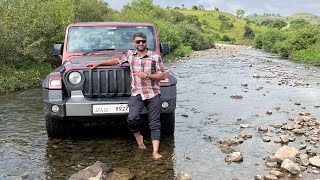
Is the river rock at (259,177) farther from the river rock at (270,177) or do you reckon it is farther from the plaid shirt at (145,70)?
the plaid shirt at (145,70)

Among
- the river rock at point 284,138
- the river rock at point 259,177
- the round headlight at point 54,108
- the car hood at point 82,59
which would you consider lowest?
the river rock at point 284,138

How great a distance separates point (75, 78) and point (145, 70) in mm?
1134

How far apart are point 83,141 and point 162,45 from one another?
233cm

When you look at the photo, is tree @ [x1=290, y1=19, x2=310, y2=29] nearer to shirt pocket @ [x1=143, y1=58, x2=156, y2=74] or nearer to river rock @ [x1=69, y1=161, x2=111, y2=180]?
shirt pocket @ [x1=143, y1=58, x2=156, y2=74]

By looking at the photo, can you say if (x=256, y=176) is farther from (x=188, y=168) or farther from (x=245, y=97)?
(x=245, y=97)

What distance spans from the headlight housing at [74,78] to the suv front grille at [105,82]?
2.5 inches

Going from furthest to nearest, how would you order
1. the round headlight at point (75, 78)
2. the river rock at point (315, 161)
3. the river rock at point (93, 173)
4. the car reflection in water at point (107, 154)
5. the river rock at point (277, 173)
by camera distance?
the round headlight at point (75, 78)
the river rock at point (315, 161)
the car reflection in water at point (107, 154)
the river rock at point (277, 173)
the river rock at point (93, 173)

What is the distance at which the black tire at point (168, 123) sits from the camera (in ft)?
20.6

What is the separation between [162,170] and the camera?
16.4 feet

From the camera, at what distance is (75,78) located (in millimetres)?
5688

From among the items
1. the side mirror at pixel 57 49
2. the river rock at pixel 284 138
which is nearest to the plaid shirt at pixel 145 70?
the side mirror at pixel 57 49

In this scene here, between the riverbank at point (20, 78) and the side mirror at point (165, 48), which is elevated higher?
the side mirror at point (165, 48)

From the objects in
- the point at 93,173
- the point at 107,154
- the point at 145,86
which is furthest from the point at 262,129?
the point at 93,173

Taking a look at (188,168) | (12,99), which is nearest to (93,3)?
(12,99)
